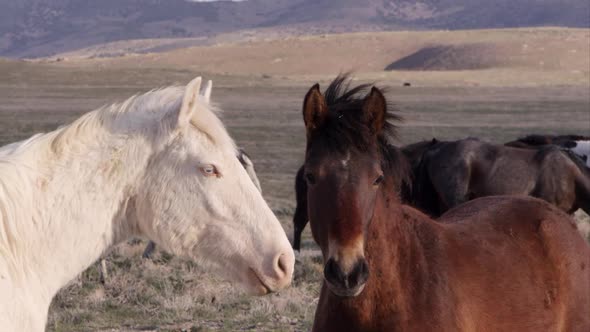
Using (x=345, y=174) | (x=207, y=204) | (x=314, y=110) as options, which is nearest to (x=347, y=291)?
(x=345, y=174)

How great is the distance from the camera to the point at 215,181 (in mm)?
3451

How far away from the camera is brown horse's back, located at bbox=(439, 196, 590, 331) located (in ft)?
14.5

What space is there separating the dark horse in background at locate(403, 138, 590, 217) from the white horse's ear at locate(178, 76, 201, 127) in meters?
7.97

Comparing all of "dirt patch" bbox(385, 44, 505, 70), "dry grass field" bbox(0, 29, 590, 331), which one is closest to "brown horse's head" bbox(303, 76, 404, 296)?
"dry grass field" bbox(0, 29, 590, 331)

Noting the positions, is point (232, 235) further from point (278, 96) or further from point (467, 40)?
point (467, 40)

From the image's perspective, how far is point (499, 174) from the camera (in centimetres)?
1113

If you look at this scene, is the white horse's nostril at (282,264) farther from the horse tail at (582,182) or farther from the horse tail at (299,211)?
the horse tail at (582,182)

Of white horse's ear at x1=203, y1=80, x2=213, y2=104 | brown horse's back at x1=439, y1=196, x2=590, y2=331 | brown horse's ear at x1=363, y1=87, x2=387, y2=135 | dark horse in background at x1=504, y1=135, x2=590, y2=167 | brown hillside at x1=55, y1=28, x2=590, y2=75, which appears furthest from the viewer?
brown hillside at x1=55, y1=28, x2=590, y2=75

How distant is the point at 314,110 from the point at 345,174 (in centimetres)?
40

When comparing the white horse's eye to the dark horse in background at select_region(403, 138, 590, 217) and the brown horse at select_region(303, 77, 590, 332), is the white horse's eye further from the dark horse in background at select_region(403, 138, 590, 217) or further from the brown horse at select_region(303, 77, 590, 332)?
the dark horse in background at select_region(403, 138, 590, 217)

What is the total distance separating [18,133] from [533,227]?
23399mm

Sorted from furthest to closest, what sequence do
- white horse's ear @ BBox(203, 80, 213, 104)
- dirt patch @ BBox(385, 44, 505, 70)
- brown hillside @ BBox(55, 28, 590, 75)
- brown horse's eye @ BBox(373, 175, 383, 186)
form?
dirt patch @ BBox(385, 44, 505, 70) → brown hillside @ BBox(55, 28, 590, 75) → brown horse's eye @ BBox(373, 175, 383, 186) → white horse's ear @ BBox(203, 80, 213, 104)

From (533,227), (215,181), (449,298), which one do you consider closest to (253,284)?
(215,181)

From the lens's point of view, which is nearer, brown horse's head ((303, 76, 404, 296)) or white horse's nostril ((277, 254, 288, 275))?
white horse's nostril ((277, 254, 288, 275))
